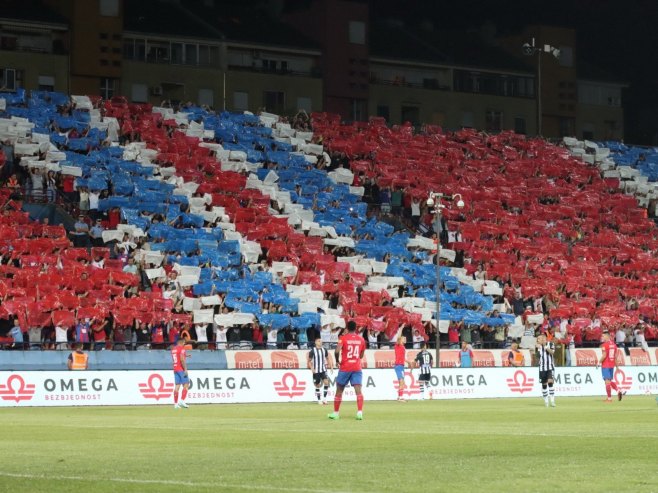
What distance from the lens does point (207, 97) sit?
80.9 m

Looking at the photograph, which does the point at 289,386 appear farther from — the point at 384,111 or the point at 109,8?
the point at 384,111

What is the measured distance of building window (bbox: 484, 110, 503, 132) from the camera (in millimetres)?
94000

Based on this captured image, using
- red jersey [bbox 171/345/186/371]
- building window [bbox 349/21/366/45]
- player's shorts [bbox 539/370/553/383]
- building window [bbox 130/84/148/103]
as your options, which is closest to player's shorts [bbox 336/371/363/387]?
red jersey [bbox 171/345/186/371]

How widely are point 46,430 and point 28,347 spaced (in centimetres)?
1772

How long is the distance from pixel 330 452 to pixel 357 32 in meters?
67.6

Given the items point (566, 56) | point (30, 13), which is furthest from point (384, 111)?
point (30, 13)

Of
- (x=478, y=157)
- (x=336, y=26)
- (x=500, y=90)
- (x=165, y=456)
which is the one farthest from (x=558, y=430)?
(x=500, y=90)

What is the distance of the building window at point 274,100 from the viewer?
272 feet

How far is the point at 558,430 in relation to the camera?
26.2 meters

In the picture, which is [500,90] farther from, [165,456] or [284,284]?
[165,456]

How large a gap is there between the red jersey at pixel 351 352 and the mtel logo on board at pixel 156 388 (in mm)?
12892

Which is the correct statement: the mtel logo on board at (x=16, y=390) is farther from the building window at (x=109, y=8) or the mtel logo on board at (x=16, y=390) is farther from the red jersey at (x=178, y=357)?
the building window at (x=109, y=8)

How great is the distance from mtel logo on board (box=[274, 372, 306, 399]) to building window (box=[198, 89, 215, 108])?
125 feet

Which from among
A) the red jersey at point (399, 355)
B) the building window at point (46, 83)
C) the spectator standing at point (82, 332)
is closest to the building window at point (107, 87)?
the building window at point (46, 83)
